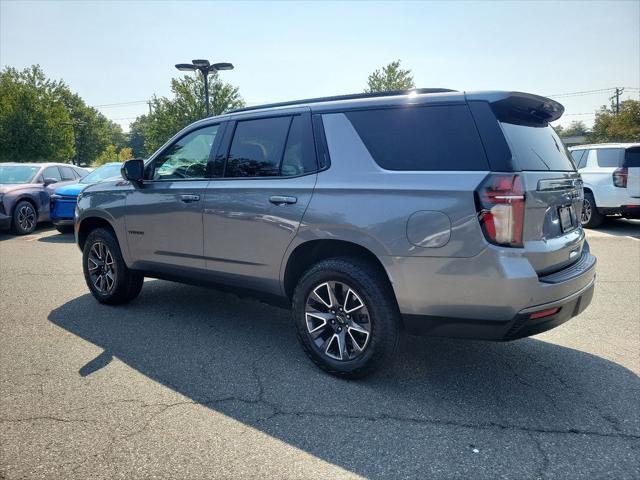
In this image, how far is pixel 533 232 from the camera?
2645mm

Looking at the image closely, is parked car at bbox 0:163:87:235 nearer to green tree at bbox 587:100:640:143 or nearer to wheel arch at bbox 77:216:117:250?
wheel arch at bbox 77:216:117:250

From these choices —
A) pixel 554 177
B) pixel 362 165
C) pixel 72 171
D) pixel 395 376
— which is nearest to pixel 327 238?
pixel 362 165

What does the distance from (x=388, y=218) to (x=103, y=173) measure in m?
9.81

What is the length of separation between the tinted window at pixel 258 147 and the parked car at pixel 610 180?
816 cm

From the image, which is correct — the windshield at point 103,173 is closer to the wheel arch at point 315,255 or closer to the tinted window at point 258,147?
the tinted window at point 258,147

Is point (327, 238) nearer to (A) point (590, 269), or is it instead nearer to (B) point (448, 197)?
(B) point (448, 197)

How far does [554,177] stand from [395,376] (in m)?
1.70

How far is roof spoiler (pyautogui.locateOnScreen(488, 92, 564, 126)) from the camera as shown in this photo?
2723mm

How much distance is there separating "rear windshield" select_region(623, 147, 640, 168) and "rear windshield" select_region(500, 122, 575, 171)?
8002mm

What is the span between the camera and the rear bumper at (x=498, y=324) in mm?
2613

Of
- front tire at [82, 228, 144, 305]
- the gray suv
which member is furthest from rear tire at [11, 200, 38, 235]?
the gray suv

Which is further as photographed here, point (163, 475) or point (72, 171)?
point (72, 171)

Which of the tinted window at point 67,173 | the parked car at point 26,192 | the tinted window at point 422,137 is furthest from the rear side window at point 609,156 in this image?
the tinted window at point 67,173

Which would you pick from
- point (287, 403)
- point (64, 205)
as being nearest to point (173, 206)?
point (287, 403)
